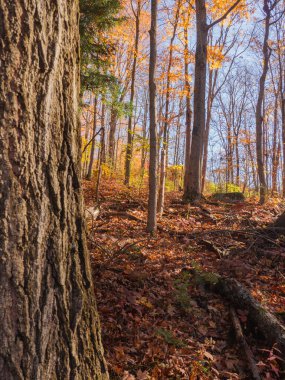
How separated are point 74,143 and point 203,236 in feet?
16.3

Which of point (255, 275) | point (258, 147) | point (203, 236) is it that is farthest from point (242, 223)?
point (258, 147)

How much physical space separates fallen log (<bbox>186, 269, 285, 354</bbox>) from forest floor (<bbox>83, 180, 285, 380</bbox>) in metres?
0.09

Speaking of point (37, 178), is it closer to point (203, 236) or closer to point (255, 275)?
point (255, 275)

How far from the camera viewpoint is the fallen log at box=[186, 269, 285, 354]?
9.93ft

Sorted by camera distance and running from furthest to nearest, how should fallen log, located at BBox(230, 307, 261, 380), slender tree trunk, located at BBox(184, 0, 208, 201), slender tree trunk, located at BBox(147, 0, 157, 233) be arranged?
slender tree trunk, located at BBox(184, 0, 208, 201), slender tree trunk, located at BBox(147, 0, 157, 233), fallen log, located at BBox(230, 307, 261, 380)

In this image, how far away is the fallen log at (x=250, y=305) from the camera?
3025mm

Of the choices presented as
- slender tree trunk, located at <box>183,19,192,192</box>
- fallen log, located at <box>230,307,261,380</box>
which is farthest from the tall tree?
fallen log, located at <box>230,307,261,380</box>

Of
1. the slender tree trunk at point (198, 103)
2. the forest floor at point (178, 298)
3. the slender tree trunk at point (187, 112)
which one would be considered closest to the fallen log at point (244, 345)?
the forest floor at point (178, 298)

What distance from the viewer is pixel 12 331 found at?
130cm

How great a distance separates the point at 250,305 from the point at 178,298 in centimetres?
89

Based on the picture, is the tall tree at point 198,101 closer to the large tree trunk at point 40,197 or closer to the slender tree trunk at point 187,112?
the slender tree trunk at point 187,112

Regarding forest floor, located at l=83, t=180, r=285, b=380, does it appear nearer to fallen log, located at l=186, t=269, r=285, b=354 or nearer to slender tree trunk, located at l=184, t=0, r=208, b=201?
fallen log, located at l=186, t=269, r=285, b=354

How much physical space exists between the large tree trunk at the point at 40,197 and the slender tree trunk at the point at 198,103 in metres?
8.32

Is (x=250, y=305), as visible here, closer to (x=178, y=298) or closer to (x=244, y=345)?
(x=244, y=345)
